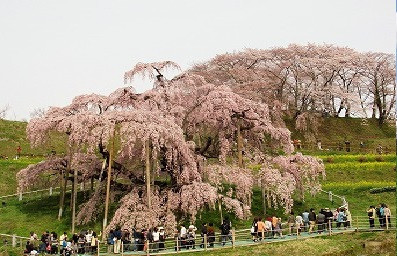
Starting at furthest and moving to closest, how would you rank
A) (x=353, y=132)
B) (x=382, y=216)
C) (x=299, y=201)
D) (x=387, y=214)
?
(x=353, y=132) → (x=299, y=201) → (x=382, y=216) → (x=387, y=214)

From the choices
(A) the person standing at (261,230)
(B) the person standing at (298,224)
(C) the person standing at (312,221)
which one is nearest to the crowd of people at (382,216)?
(C) the person standing at (312,221)

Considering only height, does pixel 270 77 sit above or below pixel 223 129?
above

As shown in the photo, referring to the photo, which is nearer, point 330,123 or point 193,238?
point 193,238

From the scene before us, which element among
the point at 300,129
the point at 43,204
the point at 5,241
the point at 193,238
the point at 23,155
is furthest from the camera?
the point at 300,129

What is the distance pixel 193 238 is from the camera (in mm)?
28188

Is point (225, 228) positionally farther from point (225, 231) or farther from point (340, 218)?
point (340, 218)

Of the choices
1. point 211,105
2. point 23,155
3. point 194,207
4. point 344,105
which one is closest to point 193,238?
point 194,207

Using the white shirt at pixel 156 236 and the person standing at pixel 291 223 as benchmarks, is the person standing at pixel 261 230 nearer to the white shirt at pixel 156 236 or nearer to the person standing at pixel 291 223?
the person standing at pixel 291 223

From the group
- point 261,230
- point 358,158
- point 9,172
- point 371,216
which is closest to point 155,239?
point 261,230

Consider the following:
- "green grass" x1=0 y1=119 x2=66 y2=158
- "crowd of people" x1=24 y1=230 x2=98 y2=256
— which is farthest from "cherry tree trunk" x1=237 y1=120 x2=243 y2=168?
"green grass" x1=0 y1=119 x2=66 y2=158

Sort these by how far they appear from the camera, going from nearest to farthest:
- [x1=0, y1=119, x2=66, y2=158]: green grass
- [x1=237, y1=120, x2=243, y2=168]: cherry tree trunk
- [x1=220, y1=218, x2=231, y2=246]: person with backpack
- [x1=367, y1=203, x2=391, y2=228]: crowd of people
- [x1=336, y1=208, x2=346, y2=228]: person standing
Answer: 1. [x1=220, y1=218, x2=231, y2=246]: person with backpack
2. [x1=367, y1=203, x2=391, y2=228]: crowd of people
3. [x1=336, y1=208, x2=346, y2=228]: person standing
4. [x1=237, y1=120, x2=243, y2=168]: cherry tree trunk
5. [x1=0, y1=119, x2=66, y2=158]: green grass

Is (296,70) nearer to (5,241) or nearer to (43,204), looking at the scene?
(43,204)

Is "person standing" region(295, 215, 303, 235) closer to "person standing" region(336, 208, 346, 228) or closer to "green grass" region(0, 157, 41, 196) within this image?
"person standing" region(336, 208, 346, 228)

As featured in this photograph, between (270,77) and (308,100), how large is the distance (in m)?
6.15
